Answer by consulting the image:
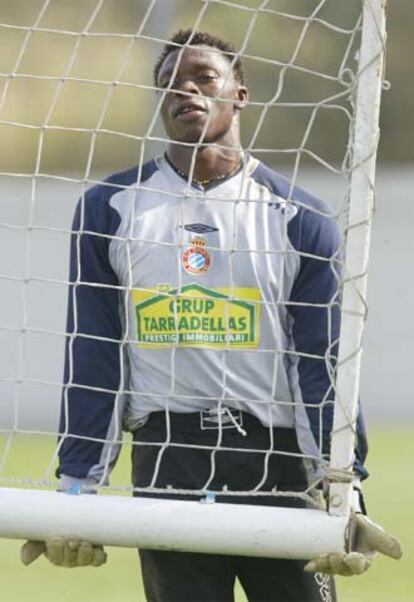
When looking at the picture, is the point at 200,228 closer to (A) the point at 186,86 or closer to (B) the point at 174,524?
(A) the point at 186,86

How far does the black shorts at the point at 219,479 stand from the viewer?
3629mm

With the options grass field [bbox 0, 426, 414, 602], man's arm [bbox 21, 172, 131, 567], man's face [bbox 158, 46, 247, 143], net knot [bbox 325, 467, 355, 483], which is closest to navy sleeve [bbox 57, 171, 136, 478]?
man's arm [bbox 21, 172, 131, 567]

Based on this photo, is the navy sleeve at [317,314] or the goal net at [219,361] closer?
the goal net at [219,361]

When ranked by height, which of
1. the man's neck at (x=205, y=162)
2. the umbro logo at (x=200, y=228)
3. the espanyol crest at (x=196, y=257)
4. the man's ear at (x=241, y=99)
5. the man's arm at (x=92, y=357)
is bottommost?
the man's arm at (x=92, y=357)

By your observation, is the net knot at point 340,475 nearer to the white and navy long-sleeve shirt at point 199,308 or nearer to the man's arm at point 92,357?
the white and navy long-sleeve shirt at point 199,308

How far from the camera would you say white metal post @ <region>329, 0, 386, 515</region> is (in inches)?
129

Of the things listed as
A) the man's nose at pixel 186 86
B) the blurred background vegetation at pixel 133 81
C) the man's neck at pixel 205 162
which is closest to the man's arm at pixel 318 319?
the man's neck at pixel 205 162

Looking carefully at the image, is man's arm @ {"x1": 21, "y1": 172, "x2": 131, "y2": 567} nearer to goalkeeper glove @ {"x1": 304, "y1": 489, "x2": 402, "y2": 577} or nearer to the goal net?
the goal net

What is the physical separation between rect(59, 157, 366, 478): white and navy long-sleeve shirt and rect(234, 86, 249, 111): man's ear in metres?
0.15

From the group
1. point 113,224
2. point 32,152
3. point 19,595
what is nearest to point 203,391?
point 113,224

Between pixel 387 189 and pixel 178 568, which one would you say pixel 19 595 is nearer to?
pixel 178 568

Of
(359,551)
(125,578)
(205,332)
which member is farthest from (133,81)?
(359,551)

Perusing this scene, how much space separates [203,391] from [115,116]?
19.5 feet

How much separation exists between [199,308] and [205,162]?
355 millimetres
